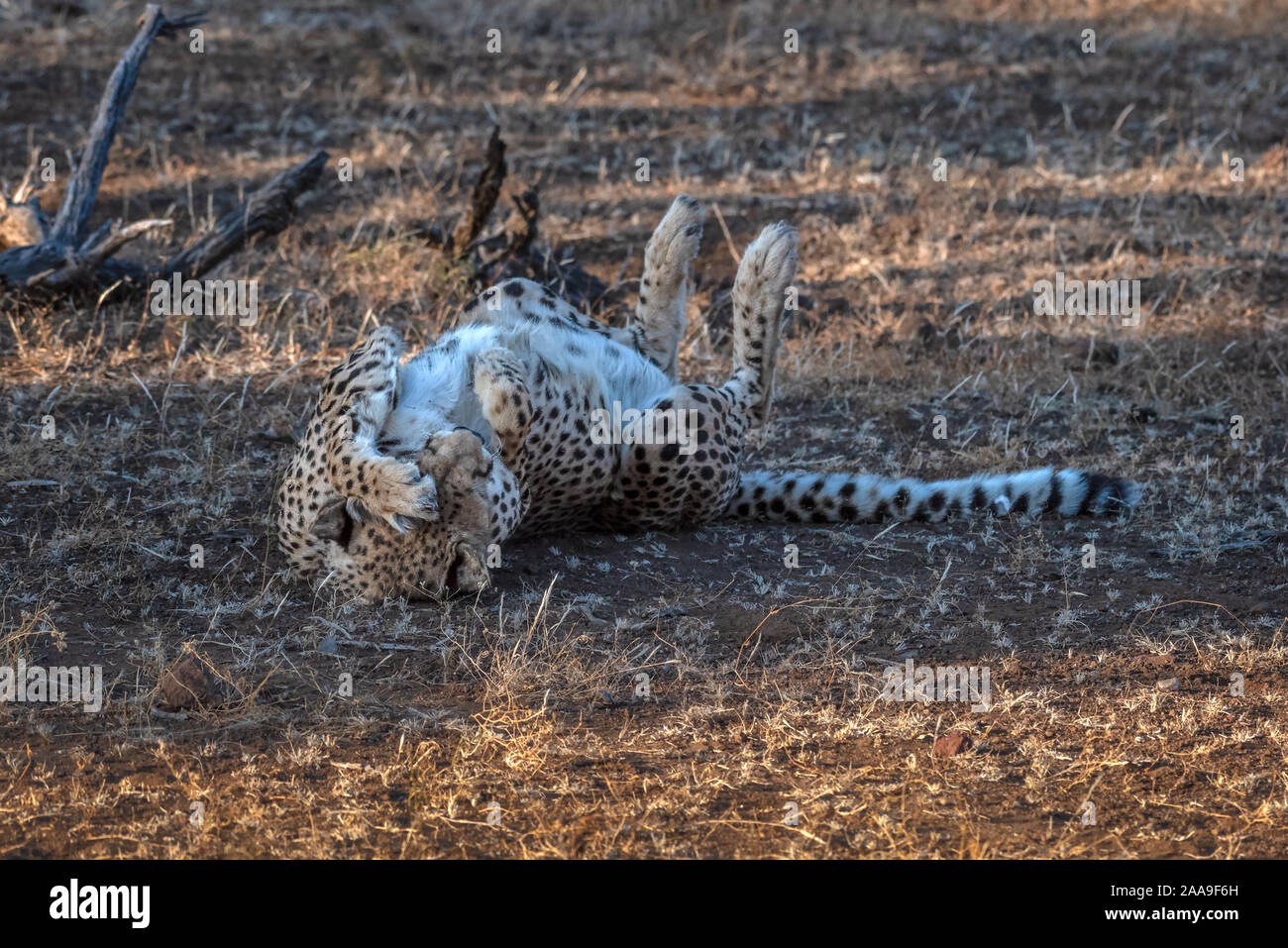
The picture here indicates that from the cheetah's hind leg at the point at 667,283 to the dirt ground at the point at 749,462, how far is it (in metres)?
0.60

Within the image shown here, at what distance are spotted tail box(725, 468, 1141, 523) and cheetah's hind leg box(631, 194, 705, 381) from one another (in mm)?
746

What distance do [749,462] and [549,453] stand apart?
120cm

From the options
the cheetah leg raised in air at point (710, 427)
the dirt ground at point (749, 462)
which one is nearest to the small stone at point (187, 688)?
the dirt ground at point (749, 462)

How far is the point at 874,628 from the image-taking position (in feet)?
12.9

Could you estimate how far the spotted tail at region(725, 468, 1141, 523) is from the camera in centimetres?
475

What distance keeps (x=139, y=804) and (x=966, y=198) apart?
5966 mm

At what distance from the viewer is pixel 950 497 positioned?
15.7ft

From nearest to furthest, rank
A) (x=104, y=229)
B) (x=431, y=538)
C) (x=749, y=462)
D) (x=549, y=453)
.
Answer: (x=431, y=538) < (x=549, y=453) < (x=749, y=462) < (x=104, y=229)

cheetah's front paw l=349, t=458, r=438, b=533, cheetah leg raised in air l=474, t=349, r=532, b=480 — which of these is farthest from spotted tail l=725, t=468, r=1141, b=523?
cheetah's front paw l=349, t=458, r=438, b=533

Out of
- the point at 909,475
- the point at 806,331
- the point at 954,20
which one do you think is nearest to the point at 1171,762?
the point at 909,475

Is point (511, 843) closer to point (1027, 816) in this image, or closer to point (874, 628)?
point (1027, 816)

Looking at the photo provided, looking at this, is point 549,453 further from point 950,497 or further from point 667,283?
point 950,497

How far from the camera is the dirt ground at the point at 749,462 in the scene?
120 inches

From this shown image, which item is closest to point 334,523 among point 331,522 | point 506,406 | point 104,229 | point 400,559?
point 331,522
